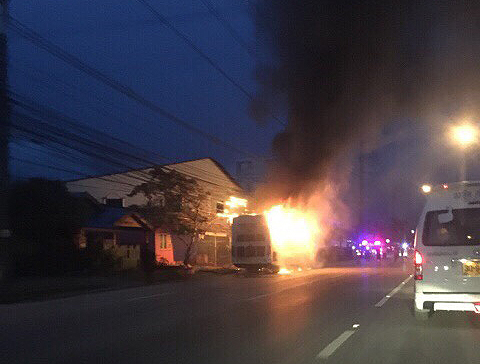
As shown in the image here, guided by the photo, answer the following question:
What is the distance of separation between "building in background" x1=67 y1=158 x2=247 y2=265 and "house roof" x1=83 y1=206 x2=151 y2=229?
3.31m

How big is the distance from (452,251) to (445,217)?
1.68ft

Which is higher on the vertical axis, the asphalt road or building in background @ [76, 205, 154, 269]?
building in background @ [76, 205, 154, 269]

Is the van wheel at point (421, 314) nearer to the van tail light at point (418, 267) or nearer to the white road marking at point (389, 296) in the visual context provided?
the van tail light at point (418, 267)

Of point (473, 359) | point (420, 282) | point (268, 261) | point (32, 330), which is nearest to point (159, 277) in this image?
point (268, 261)

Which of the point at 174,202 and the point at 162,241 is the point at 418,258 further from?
the point at 162,241

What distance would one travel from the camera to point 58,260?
28.2m

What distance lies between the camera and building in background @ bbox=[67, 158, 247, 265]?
129 feet

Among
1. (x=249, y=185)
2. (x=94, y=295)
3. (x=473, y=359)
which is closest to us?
(x=473, y=359)

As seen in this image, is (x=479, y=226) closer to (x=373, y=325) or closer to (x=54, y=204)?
(x=373, y=325)

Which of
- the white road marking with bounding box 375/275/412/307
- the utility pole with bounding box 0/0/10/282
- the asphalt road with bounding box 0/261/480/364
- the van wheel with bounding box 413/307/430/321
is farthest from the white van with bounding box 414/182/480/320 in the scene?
the utility pole with bounding box 0/0/10/282

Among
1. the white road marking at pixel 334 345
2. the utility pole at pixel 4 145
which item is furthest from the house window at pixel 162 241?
the white road marking at pixel 334 345

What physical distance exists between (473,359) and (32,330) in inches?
275

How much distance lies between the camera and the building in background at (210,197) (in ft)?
129

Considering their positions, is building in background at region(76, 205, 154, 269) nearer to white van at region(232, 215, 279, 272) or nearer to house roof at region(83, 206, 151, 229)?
house roof at region(83, 206, 151, 229)
